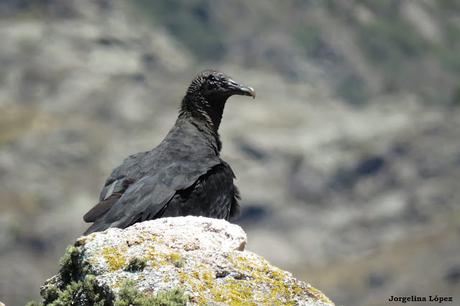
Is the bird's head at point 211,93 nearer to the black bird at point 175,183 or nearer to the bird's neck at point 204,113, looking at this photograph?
the bird's neck at point 204,113

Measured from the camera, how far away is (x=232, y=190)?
19078mm

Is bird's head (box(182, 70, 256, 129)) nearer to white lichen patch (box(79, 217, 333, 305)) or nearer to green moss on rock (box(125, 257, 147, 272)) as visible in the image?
white lichen patch (box(79, 217, 333, 305))

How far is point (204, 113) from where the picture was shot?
21422mm

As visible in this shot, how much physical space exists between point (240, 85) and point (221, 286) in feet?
30.9

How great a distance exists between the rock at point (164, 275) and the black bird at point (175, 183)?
2.63 m

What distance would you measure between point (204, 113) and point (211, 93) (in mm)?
487

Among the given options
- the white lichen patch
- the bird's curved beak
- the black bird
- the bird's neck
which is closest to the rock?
the white lichen patch

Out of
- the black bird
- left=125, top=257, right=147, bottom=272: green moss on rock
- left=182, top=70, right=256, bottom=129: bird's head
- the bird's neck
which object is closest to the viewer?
left=125, top=257, right=147, bottom=272: green moss on rock

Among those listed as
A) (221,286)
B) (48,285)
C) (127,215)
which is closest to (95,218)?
(127,215)

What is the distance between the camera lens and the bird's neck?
21.0m

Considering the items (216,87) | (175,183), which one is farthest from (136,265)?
(216,87)

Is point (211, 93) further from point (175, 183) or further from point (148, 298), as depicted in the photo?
point (148, 298)

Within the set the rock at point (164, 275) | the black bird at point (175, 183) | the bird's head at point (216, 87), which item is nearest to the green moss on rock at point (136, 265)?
the rock at point (164, 275)

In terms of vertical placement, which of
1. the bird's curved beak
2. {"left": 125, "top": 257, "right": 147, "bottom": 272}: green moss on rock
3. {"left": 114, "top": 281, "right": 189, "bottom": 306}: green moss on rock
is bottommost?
{"left": 114, "top": 281, "right": 189, "bottom": 306}: green moss on rock
